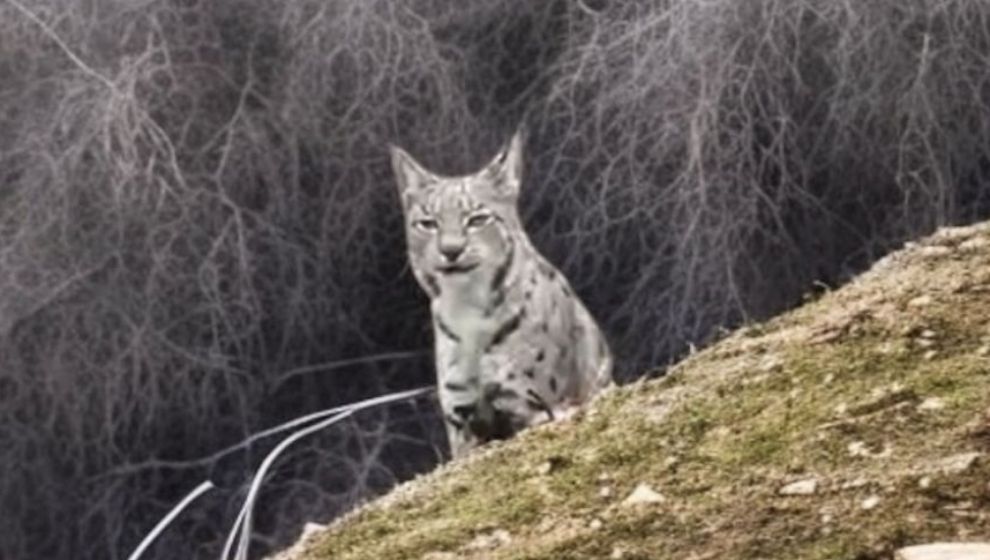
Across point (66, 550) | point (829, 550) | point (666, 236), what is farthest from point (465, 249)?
point (829, 550)

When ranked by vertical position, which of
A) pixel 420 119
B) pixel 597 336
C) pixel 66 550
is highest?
pixel 420 119

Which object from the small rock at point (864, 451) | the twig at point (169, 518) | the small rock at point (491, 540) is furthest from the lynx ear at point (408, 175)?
the small rock at point (864, 451)

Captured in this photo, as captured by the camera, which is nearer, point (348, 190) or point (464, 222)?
point (464, 222)

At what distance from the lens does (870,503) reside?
9.73ft

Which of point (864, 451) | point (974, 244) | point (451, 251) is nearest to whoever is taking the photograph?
point (864, 451)

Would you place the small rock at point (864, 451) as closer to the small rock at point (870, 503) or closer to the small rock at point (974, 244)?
the small rock at point (870, 503)

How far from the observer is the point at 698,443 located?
10.8 ft

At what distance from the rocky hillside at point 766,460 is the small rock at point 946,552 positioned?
0.09ft

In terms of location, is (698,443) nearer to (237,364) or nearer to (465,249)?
(465,249)

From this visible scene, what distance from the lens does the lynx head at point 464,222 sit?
5172 millimetres

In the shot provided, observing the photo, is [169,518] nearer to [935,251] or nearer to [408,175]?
[408,175]

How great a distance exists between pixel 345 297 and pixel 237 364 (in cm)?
27

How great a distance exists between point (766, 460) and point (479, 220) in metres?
2.07

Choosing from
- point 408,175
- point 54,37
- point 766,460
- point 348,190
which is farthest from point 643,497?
point 54,37
